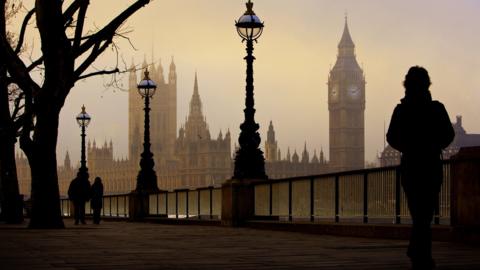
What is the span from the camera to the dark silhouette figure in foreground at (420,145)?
28.1 ft

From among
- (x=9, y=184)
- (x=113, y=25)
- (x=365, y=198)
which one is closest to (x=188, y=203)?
(x=9, y=184)

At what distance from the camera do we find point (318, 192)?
1959cm

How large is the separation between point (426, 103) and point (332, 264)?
64.2 inches

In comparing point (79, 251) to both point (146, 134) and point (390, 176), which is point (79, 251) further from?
point (146, 134)

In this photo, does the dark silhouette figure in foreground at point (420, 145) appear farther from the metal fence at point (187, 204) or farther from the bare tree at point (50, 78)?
the metal fence at point (187, 204)

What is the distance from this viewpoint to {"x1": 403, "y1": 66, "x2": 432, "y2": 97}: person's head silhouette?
28.8 feet

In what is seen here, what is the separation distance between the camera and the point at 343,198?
1825 centimetres

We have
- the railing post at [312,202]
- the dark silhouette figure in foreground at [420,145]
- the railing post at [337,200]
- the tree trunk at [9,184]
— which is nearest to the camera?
the dark silhouette figure in foreground at [420,145]

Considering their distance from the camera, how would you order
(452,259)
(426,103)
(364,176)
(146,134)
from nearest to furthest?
(426,103)
(452,259)
(364,176)
(146,134)

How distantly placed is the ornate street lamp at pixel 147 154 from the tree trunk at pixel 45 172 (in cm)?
1265

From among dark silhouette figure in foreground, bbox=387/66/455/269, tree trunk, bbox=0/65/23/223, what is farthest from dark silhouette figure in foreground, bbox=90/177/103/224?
dark silhouette figure in foreground, bbox=387/66/455/269

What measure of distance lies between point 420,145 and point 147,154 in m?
26.9

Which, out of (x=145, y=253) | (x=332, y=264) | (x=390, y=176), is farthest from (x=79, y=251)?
(x=390, y=176)

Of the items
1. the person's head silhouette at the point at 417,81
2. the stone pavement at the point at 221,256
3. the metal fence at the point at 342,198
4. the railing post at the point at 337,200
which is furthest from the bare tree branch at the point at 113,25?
the person's head silhouette at the point at 417,81
